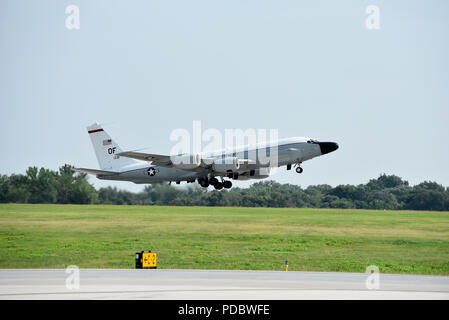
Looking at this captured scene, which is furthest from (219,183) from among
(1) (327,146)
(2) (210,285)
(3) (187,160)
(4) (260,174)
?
(2) (210,285)

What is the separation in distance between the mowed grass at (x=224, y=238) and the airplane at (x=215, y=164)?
18.1 ft

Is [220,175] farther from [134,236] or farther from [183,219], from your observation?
[183,219]

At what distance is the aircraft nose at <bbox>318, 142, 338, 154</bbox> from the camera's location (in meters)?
54.2

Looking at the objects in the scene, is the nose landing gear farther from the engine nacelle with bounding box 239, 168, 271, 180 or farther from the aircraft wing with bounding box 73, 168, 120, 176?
the aircraft wing with bounding box 73, 168, 120, 176

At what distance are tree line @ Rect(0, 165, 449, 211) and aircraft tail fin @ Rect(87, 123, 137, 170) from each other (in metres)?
12.6

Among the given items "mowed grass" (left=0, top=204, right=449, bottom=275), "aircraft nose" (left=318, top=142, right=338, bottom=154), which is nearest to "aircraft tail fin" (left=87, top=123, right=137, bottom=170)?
"mowed grass" (left=0, top=204, right=449, bottom=275)

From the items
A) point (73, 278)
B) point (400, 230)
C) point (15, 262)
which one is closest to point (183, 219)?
point (400, 230)

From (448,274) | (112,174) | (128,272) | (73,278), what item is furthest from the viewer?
(112,174)

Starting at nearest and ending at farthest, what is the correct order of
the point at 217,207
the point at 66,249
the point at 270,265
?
the point at 270,265, the point at 66,249, the point at 217,207

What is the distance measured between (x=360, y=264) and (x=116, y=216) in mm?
35775

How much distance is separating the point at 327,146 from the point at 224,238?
14.0 m

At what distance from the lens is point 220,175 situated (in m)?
58.3

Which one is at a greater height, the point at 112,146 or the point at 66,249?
the point at 112,146

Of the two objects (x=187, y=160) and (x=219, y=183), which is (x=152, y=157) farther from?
(x=219, y=183)
